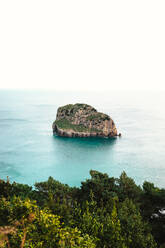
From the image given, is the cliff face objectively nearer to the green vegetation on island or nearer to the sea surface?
the sea surface

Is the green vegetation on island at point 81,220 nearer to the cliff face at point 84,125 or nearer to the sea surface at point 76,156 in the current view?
the sea surface at point 76,156

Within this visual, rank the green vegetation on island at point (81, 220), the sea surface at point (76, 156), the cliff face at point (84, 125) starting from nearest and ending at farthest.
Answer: the green vegetation on island at point (81, 220) < the sea surface at point (76, 156) < the cliff face at point (84, 125)

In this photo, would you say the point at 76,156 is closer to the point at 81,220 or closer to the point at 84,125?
the point at 84,125

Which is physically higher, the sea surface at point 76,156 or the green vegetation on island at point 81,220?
the green vegetation on island at point 81,220

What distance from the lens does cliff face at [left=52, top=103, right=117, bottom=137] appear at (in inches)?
3967

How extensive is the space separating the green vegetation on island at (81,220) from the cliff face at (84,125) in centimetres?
6908

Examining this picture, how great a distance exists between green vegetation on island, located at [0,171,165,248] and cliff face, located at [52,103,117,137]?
69.1 m

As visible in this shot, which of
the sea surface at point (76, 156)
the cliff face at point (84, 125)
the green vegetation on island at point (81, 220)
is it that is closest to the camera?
the green vegetation on island at point (81, 220)

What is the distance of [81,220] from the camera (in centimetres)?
1552

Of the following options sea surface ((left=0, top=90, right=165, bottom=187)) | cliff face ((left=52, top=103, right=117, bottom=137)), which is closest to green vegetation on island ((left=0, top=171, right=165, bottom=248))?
sea surface ((left=0, top=90, right=165, bottom=187))

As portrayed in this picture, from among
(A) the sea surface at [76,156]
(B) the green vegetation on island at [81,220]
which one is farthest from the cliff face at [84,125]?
(B) the green vegetation on island at [81,220]

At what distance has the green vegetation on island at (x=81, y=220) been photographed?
11305 mm

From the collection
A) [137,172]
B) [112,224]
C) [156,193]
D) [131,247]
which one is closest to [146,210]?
[156,193]

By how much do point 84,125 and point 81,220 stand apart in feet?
295
